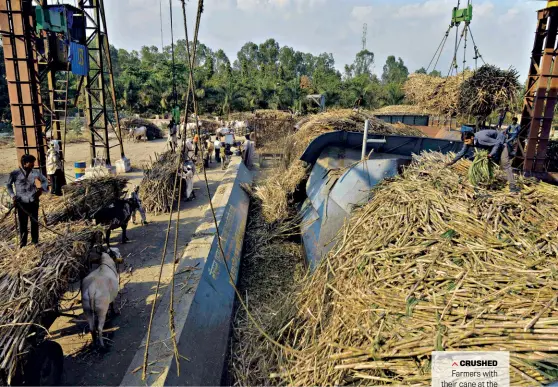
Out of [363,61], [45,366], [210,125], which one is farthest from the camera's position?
[363,61]

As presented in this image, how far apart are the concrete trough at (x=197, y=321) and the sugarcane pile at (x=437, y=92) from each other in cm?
1214

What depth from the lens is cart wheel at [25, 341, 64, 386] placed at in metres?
4.06

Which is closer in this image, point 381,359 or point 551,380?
point 551,380

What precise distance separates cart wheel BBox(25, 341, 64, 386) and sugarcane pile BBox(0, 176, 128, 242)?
2440 millimetres

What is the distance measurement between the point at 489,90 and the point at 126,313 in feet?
39.8

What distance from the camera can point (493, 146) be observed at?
5.81 meters

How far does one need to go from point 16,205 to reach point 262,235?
16.7ft

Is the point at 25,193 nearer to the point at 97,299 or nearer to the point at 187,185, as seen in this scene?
the point at 97,299

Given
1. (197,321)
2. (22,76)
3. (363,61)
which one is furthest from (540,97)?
(363,61)

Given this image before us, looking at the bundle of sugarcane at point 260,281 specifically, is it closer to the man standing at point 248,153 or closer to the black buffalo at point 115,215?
the black buffalo at point 115,215

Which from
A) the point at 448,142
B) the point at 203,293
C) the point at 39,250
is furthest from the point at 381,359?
the point at 448,142

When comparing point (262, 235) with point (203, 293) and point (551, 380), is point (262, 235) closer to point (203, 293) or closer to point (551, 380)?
point (203, 293)

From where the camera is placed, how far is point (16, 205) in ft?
18.3

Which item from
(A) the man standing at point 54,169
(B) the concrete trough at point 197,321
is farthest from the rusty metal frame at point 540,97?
(A) the man standing at point 54,169
